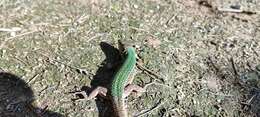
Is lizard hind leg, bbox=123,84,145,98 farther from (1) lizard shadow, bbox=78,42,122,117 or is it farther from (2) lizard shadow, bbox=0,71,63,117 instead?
(2) lizard shadow, bbox=0,71,63,117

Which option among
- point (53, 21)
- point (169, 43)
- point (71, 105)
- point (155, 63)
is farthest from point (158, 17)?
point (71, 105)

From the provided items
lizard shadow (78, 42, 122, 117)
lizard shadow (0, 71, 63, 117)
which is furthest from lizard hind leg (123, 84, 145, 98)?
lizard shadow (0, 71, 63, 117)

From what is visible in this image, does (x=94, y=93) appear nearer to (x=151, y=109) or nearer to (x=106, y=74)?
(x=106, y=74)

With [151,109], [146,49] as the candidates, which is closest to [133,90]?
[151,109]

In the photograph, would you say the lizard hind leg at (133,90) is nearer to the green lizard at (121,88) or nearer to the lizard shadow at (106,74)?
the green lizard at (121,88)

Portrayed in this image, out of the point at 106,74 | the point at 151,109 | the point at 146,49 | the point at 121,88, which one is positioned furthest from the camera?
the point at 146,49
